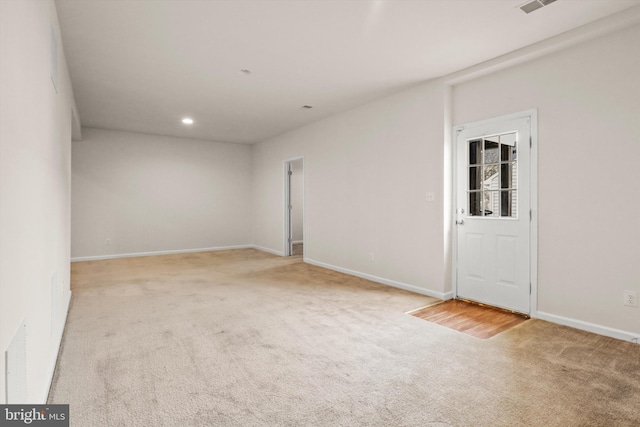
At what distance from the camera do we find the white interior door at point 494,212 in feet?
11.7

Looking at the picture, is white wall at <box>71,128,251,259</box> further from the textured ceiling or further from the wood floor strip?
the wood floor strip

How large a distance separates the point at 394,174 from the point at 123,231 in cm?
590

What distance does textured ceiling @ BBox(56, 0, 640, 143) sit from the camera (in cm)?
270

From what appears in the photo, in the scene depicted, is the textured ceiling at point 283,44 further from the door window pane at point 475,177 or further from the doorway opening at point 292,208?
the doorway opening at point 292,208

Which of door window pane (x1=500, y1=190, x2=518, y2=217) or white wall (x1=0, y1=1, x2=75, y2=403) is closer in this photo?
white wall (x1=0, y1=1, x2=75, y2=403)

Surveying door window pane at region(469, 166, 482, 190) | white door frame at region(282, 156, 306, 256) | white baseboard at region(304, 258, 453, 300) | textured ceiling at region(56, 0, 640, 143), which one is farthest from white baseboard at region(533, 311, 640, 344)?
white door frame at region(282, 156, 306, 256)

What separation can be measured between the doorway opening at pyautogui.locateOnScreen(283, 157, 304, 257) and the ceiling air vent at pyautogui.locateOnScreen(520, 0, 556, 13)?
4601 mm

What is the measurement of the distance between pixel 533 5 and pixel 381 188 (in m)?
2.76

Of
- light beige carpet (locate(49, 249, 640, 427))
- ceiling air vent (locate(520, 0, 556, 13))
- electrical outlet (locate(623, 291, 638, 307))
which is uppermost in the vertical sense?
ceiling air vent (locate(520, 0, 556, 13))

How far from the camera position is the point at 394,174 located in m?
4.77

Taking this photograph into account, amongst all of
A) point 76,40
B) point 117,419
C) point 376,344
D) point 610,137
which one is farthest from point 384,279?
point 76,40

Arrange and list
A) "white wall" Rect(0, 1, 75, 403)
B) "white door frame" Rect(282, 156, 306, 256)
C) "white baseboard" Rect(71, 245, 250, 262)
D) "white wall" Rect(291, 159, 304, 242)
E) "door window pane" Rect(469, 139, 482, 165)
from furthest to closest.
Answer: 1. "white wall" Rect(291, 159, 304, 242)
2. "white door frame" Rect(282, 156, 306, 256)
3. "white baseboard" Rect(71, 245, 250, 262)
4. "door window pane" Rect(469, 139, 482, 165)
5. "white wall" Rect(0, 1, 75, 403)

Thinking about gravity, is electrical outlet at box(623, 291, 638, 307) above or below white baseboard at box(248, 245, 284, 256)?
above

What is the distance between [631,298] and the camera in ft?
9.40
